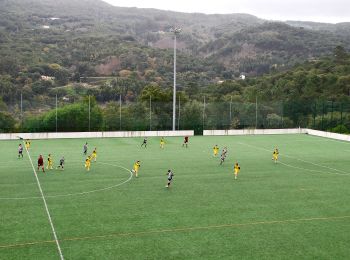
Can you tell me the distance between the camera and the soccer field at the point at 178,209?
52.6ft

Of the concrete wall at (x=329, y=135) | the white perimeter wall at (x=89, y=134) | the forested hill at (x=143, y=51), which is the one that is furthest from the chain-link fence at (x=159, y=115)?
the forested hill at (x=143, y=51)

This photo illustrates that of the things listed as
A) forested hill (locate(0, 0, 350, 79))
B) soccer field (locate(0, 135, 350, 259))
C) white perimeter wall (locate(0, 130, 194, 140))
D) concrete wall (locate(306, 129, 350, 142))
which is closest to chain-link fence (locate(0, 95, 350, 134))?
white perimeter wall (locate(0, 130, 194, 140))

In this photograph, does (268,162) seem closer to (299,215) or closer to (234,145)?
(234,145)

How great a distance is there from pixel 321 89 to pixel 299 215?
65193 mm

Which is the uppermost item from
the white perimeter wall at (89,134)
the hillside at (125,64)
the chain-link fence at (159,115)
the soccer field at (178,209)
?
the hillside at (125,64)

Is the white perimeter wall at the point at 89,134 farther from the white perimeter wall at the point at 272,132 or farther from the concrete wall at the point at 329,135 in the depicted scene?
the concrete wall at the point at 329,135

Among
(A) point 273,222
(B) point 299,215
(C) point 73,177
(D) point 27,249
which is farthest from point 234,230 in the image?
(C) point 73,177

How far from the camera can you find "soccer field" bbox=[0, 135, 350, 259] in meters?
16.0

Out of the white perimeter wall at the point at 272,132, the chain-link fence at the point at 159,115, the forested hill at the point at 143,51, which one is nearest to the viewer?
the chain-link fence at the point at 159,115

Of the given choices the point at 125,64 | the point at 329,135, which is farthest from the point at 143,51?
the point at 329,135

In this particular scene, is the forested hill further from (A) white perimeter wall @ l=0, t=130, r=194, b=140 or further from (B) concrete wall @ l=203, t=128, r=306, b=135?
(B) concrete wall @ l=203, t=128, r=306, b=135

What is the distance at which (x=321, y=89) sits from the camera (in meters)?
81.2

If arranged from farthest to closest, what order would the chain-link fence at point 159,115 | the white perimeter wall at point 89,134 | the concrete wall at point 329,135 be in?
the concrete wall at point 329,135
the chain-link fence at point 159,115
the white perimeter wall at point 89,134

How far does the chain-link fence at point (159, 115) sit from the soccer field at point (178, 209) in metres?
13.7
